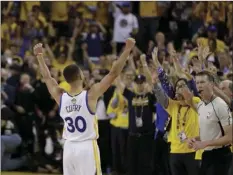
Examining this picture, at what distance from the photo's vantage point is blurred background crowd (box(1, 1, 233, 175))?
49.9 feet

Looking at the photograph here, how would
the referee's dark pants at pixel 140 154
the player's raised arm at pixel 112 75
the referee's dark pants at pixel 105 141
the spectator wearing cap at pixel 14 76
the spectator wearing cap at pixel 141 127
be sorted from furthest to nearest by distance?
the spectator wearing cap at pixel 14 76
the referee's dark pants at pixel 105 141
the referee's dark pants at pixel 140 154
the spectator wearing cap at pixel 141 127
the player's raised arm at pixel 112 75

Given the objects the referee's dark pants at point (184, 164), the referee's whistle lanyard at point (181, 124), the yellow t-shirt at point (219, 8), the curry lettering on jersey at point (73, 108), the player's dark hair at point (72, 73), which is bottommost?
the referee's dark pants at point (184, 164)

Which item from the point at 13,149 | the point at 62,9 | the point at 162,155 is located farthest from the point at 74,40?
the point at 162,155

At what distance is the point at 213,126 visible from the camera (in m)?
9.20

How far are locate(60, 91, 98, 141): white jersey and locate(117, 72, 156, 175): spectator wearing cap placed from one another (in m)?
4.30

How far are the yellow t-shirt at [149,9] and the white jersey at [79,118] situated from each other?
10.9m

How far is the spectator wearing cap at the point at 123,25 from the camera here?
19.4 m

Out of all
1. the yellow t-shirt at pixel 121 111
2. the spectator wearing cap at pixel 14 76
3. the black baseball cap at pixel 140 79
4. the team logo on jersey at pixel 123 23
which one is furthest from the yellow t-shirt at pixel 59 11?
the black baseball cap at pixel 140 79

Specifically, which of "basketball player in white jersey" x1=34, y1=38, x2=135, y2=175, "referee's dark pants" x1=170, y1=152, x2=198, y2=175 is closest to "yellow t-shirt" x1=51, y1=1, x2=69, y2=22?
"referee's dark pants" x1=170, y1=152, x2=198, y2=175

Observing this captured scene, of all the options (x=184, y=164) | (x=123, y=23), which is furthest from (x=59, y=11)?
(x=184, y=164)

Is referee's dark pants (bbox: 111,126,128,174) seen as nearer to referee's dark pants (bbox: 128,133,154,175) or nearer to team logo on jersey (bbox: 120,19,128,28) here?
referee's dark pants (bbox: 128,133,154,175)

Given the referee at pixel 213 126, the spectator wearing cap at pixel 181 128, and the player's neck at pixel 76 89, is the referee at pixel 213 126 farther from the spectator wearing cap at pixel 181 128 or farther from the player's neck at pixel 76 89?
the player's neck at pixel 76 89

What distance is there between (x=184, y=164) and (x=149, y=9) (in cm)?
984

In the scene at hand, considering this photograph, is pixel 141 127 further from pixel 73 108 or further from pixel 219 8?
pixel 219 8
